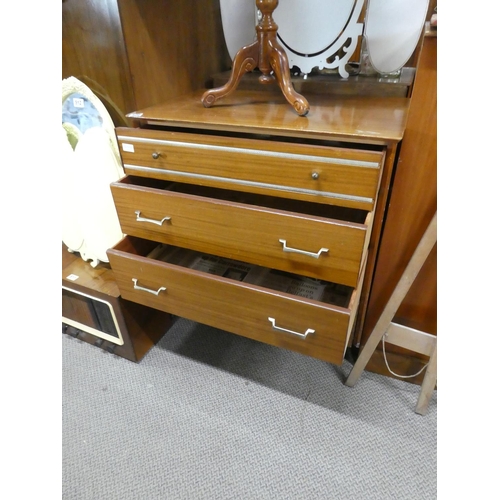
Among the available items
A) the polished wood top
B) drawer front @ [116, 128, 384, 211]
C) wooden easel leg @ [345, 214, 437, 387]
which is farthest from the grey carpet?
the polished wood top

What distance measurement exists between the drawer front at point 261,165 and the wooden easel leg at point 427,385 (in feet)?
1.68

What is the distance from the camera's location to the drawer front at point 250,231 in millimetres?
706

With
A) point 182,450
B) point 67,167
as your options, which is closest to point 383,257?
point 182,450

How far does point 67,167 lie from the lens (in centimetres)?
111

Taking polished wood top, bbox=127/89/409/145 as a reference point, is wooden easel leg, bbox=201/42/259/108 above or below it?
above

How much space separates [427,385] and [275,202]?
659mm

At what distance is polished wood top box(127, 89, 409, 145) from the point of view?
0.70 m

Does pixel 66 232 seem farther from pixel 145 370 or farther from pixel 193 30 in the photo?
pixel 193 30

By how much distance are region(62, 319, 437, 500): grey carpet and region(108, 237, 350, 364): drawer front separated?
322 millimetres

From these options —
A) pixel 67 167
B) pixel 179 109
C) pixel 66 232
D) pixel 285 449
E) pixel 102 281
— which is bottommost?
pixel 285 449

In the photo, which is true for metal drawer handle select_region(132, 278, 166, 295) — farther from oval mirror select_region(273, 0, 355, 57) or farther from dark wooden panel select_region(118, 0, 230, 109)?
oval mirror select_region(273, 0, 355, 57)

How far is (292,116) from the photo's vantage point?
2.64 feet

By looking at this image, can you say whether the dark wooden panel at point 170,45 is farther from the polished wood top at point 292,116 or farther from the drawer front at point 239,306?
the drawer front at point 239,306
